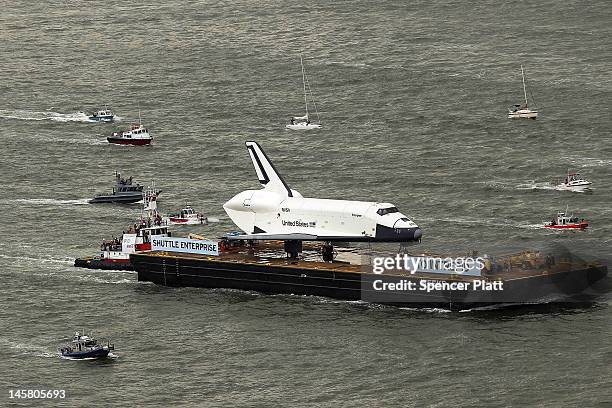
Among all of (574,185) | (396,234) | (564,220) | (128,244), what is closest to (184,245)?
(128,244)

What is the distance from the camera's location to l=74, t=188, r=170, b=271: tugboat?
148625mm

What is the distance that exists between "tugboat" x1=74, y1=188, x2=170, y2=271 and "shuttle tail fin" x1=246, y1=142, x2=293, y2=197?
1047cm

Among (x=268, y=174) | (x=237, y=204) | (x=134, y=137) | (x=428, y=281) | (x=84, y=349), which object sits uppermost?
(x=134, y=137)

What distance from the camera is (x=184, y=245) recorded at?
471 feet

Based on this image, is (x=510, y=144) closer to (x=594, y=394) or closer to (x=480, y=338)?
(x=480, y=338)

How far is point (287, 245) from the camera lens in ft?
463

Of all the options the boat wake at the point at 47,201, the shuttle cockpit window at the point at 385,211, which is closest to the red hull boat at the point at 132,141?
the boat wake at the point at 47,201

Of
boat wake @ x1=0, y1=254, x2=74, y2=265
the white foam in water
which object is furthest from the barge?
the white foam in water

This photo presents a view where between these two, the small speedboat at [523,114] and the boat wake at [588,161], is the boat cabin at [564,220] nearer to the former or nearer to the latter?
the boat wake at [588,161]

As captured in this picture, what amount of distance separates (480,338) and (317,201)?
24060 mm

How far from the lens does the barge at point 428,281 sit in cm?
13000

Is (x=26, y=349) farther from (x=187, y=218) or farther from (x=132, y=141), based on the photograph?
(x=132, y=141)

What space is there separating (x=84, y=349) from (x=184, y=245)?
22959 millimetres

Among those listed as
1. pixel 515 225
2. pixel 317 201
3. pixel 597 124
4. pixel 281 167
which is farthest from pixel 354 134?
pixel 317 201
